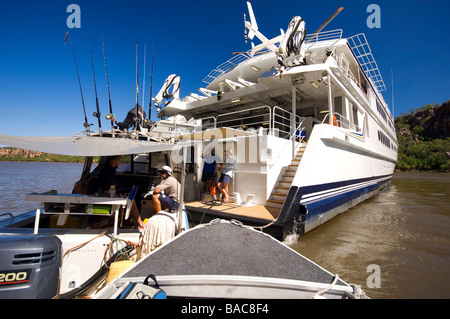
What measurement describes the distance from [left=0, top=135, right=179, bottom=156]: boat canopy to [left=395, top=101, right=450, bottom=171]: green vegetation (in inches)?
1849

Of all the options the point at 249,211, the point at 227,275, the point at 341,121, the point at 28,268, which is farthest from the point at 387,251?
the point at 28,268

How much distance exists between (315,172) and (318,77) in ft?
12.6

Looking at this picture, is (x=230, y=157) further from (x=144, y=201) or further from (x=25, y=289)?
(x=25, y=289)

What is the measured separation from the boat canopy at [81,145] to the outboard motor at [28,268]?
6.20 ft

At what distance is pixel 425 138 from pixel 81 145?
6983cm

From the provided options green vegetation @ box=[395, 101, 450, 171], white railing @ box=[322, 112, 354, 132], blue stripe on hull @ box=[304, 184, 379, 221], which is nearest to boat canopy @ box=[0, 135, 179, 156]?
blue stripe on hull @ box=[304, 184, 379, 221]

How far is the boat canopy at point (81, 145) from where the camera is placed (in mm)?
3736

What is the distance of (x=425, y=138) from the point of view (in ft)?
167

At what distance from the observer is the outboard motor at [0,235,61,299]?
1.82 m

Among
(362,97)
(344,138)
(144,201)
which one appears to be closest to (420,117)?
(362,97)

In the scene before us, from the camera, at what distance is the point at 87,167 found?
6027 mm

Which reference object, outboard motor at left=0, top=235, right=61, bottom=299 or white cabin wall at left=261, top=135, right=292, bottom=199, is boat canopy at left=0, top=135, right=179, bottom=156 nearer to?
outboard motor at left=0, top=235, right=61, bottom=299

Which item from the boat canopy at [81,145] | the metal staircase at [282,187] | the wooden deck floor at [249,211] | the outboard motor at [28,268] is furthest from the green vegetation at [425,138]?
the outboard motor at [28,268]

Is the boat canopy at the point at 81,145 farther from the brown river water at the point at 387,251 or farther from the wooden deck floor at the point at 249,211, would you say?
the brown river water at the point at 387,251
